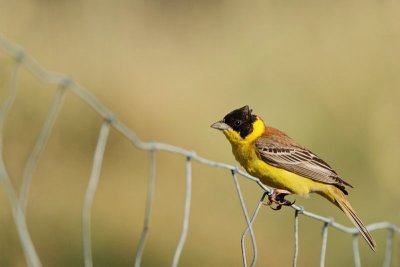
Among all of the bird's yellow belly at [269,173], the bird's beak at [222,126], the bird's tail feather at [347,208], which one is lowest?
the bird's tail feather at [347,208]

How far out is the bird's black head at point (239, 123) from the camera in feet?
17.8

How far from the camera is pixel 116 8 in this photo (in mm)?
11008

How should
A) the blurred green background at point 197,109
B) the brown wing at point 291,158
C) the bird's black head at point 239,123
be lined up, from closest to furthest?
the brown wing at point 291,158
the bird's black head at point 239,123
the blurred green background at point 197,109

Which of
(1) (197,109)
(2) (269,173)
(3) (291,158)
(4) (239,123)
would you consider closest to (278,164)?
(2) (269,173)

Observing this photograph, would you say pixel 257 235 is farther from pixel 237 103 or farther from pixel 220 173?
pixel 237 103

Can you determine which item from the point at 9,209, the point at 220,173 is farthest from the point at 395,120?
the point at 9,209

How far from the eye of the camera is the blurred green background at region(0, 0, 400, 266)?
22.8 ft

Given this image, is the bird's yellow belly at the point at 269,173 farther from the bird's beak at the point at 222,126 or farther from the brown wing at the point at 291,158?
the bird's beak at the point at 222,126

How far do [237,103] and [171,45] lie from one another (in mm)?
2236

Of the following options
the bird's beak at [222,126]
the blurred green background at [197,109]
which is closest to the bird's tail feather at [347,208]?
the bird's beak at [222,126]

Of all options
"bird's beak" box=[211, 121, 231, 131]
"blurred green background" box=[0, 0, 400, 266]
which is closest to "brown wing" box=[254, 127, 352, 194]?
"bird's beak" box=[211, 121, 231, 131]

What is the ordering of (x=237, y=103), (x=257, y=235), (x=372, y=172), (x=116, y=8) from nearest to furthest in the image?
1. (x=257, y=235)
2. (x=372, y=172)
3. (x=237, y=103)
4. (x=116, y=8)

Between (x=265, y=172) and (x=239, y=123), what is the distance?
1.35ft

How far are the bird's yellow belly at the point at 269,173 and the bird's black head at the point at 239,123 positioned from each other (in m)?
0.11
